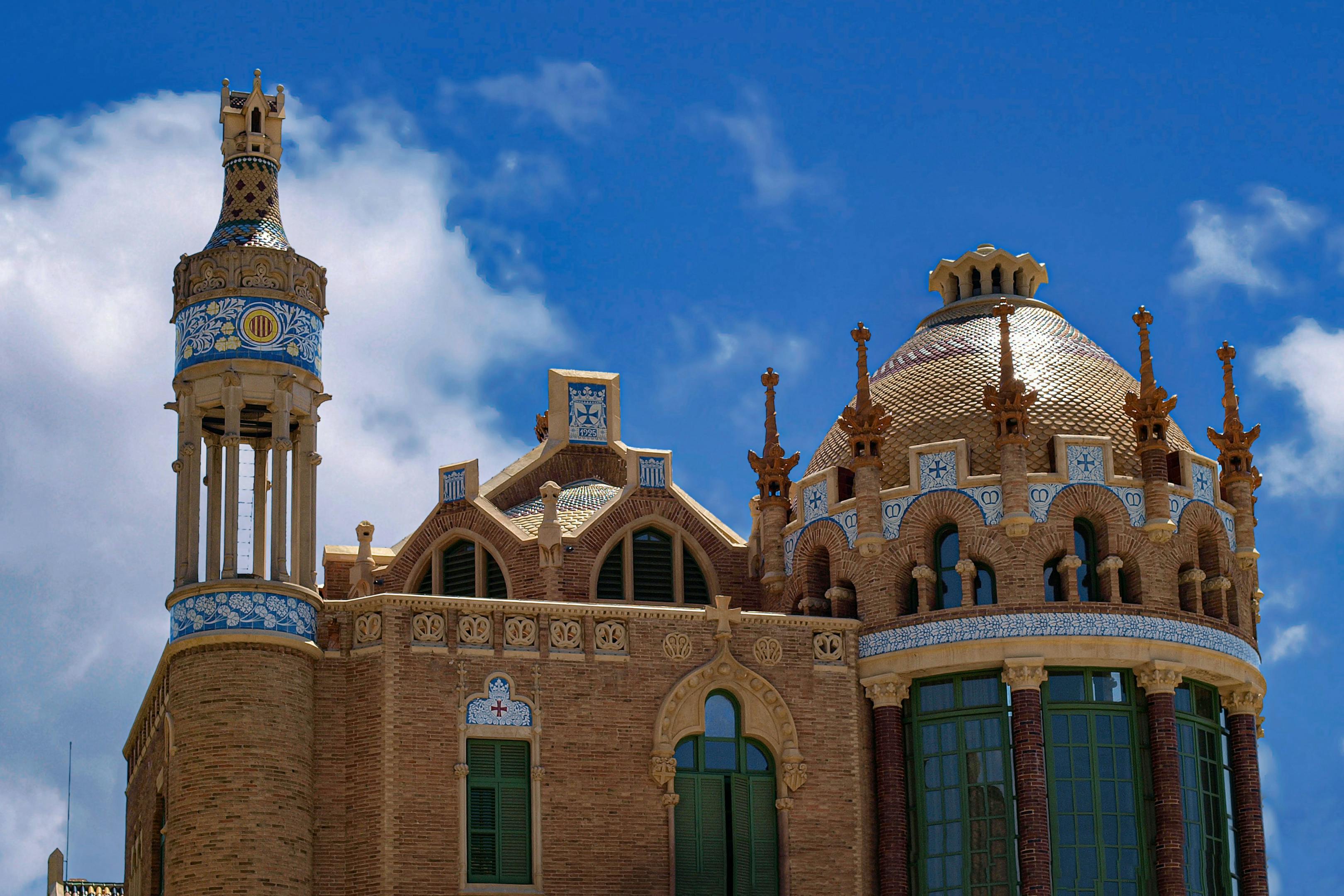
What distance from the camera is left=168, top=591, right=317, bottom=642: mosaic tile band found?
39.2 metres

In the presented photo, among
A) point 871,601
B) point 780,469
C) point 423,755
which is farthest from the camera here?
point 780,469

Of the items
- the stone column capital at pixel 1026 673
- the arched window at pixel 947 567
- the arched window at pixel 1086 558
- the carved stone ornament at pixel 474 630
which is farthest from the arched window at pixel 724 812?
the arched window at pixel 1086 558

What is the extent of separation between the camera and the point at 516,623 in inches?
1601

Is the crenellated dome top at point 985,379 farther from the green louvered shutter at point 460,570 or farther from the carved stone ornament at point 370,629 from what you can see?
the carved stone ornament at point 370,629

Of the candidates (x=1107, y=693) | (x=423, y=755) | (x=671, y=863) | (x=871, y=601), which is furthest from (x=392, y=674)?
(x=1107, y=693)

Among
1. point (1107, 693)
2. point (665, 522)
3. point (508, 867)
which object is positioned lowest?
point (508, 867)

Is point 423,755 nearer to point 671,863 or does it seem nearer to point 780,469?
point 671,863

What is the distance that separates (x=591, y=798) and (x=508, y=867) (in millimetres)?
1654

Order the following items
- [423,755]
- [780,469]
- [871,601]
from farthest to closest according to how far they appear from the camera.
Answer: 1. [780,469]
2. [871,601]
3. [423,755]

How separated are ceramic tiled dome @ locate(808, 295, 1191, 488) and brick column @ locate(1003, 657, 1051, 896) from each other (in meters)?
3.36

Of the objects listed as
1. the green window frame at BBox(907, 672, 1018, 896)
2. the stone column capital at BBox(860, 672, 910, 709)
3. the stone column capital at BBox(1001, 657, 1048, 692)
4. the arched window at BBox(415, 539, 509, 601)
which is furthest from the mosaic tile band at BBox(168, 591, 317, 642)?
the stone column capital at BBox(1001, 657, 1048, 692)

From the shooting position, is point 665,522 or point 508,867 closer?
point 508,867

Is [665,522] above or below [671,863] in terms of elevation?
above

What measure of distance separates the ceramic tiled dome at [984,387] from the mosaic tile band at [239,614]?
32.1 ft
